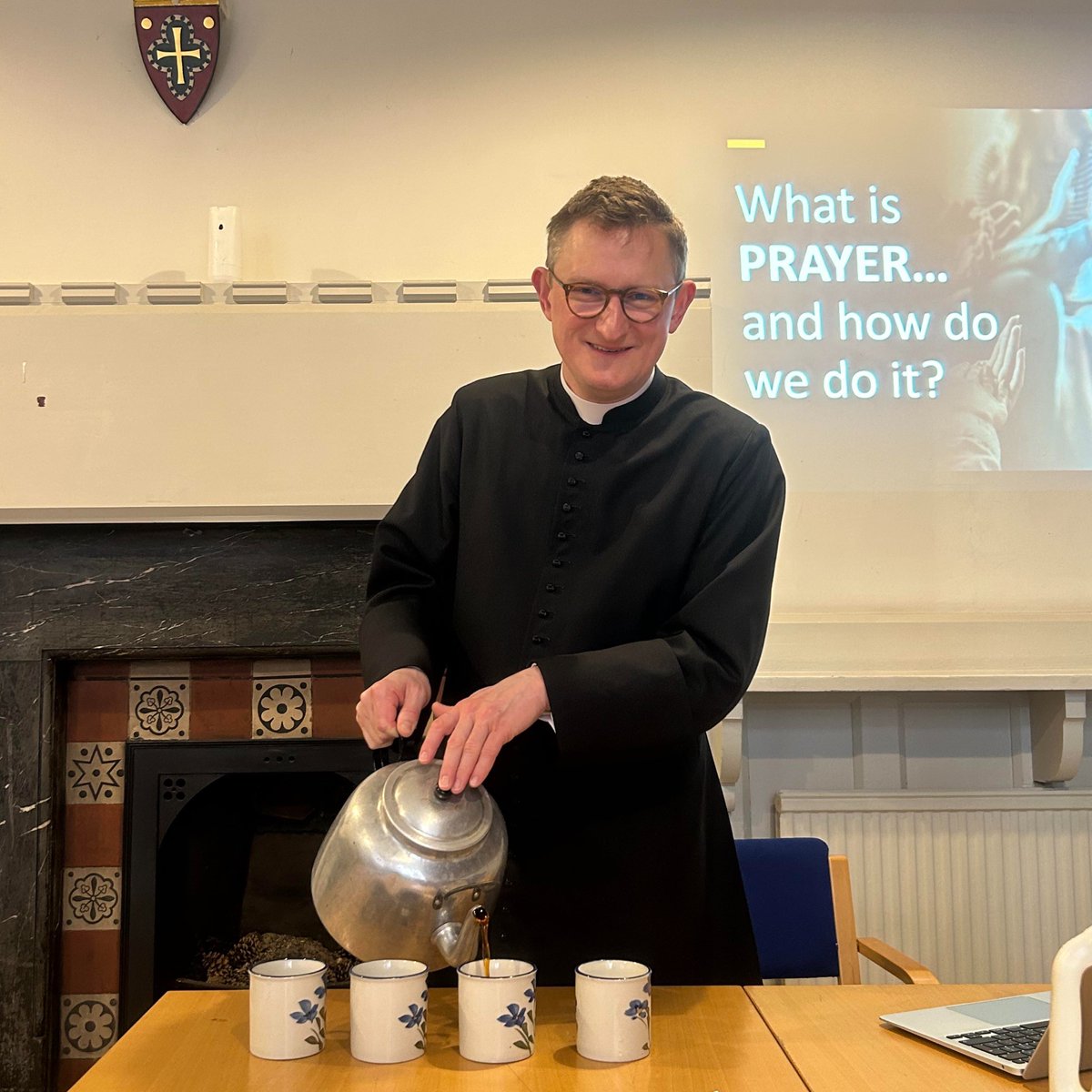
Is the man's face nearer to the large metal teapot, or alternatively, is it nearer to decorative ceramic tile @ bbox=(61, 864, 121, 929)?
the large metal teapot

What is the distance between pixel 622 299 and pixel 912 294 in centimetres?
195

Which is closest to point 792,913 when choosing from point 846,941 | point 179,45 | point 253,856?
point 846,941

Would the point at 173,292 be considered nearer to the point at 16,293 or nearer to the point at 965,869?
the point at 16,293

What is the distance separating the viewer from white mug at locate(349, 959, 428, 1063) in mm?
1026

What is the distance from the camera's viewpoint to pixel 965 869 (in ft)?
9.42

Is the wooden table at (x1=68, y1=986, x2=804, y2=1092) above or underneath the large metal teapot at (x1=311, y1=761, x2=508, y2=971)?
underneath

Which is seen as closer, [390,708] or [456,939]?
[456,939]

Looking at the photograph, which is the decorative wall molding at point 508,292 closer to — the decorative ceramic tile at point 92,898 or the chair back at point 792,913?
the chair back at point 792,913

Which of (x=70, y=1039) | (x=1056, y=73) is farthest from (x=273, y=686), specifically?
(x=1056, y=73)

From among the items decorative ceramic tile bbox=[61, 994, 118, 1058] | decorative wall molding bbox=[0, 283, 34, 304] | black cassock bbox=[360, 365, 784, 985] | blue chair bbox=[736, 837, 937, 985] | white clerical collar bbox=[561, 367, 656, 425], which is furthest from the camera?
decorative ceramic tile bbox=[61, 994, 118, 1058]

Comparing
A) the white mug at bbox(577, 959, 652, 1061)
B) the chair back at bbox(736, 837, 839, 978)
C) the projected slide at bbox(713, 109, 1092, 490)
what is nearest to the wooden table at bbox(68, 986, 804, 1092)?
the white mug at bbox(577, 959, 652, 1061)

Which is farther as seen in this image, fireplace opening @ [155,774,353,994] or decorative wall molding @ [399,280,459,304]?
fireplace opening @ [155,774,353,994]

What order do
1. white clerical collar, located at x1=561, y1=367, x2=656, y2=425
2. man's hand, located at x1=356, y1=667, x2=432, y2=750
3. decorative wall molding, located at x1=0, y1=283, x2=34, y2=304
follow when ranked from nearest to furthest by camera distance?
1. man's hand, located at x1=356, y1=667, x2=432, y2=750
2. white clerical collar, located at x1=561, y1=367, x2=656, y2=425
3. decorative wall molding, located at x1=0, y1=283, x2=34, y2=304

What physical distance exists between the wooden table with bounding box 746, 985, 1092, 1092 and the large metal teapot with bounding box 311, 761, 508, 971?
33cm
